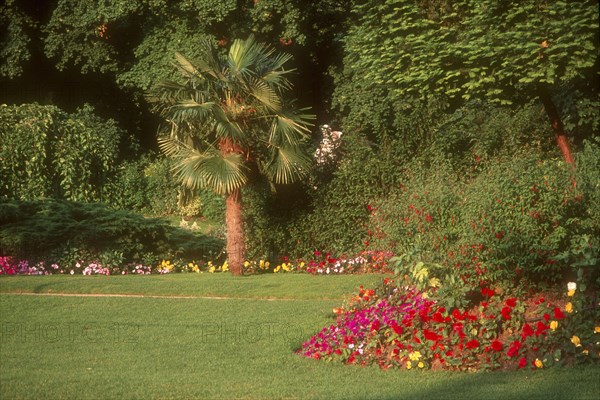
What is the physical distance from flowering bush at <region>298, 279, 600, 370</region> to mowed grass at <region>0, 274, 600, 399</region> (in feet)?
0.69

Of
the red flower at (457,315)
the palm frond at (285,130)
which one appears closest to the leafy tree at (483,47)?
the palm frond at (285,130)

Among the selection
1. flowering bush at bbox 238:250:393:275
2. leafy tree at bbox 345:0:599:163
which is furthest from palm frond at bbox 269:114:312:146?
flowering bush at bbox 238:250:393:275

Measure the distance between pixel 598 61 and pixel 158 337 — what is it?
850 cm

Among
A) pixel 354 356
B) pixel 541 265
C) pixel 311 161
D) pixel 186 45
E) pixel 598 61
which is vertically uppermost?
pixel 186 45

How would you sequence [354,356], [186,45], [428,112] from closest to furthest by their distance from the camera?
1. [354,356]
2. [428,112]
3. [186,45]

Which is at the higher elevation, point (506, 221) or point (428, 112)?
point (428, 112)

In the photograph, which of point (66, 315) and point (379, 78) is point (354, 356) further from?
point (379, 78)

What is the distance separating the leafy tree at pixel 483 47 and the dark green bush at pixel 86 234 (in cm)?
485

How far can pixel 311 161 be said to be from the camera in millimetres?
17109

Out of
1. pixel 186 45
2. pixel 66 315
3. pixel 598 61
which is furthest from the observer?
pixel 186 45

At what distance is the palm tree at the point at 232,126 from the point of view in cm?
1603

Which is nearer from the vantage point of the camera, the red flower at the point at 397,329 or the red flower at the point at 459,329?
the red flower at the point at 459,329

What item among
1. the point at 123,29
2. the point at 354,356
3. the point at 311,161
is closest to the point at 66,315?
the point at 354,356

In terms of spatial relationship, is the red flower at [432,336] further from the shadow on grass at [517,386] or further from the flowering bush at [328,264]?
the flowering bush at [328,264]
